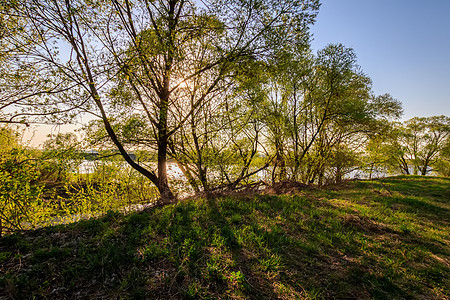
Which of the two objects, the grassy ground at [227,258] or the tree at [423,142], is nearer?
the grassy ground at [227,258]

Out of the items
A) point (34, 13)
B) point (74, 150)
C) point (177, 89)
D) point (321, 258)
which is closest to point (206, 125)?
point (177, 89)

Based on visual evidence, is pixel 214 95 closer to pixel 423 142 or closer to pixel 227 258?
pixel 227 258

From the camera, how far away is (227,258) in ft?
10.5

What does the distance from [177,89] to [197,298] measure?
9019mm

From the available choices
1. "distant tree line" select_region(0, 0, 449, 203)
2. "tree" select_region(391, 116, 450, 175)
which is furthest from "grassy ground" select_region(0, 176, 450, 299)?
"tree" select_region(391, 116, 450, 175)

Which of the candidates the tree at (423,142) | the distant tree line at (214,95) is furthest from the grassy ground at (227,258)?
the tree at (423,142)

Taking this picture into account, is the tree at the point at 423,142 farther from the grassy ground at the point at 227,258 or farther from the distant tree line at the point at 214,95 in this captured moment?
the grassy ground at the point at 227,258

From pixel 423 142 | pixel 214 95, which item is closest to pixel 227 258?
pixel 214 95

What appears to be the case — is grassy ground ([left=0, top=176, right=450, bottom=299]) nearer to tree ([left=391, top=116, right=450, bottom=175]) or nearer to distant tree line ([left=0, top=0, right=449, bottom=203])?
distant tree line ([left=0, top=0, right=449, bottom=203])

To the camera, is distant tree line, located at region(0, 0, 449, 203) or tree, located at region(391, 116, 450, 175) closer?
distant tree line, located at region(0, 0, 449, 203)

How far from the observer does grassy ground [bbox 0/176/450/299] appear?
2543 mm

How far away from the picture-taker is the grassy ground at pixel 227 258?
8.34ft

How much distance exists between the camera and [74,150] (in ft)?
23.5

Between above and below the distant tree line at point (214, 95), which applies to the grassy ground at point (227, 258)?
below
